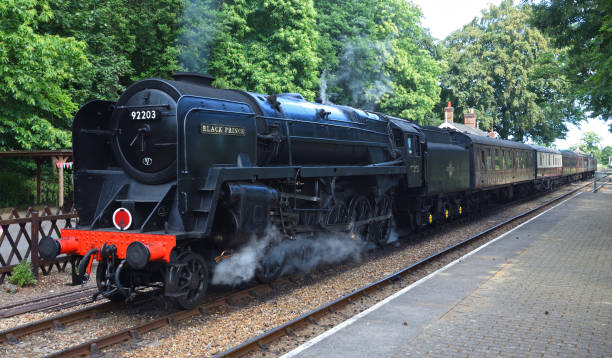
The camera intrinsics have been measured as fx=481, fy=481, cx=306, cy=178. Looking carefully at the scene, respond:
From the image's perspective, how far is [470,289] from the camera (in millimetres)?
7441

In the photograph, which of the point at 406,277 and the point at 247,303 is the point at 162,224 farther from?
the point at 406,277

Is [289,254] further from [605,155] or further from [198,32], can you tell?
[605,155]

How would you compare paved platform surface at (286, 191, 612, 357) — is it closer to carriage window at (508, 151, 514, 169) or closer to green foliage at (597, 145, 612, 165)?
carriage window at (508, 151, 514, 169)

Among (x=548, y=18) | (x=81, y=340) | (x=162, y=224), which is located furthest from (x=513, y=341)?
(x=548, y=18)

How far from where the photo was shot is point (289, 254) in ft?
28.1

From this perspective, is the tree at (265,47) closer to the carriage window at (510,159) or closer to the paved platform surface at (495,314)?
the carriage window at (510,159)

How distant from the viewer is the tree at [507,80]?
46.1 metres

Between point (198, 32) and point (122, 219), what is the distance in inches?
601

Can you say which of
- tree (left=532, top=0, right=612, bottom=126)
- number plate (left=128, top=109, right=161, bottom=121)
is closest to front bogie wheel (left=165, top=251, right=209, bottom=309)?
number plate (left=128, top=109, right=161, bottom=121)

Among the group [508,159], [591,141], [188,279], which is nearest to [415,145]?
[188,279]

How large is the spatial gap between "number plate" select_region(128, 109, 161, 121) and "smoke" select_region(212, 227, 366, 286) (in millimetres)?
2304

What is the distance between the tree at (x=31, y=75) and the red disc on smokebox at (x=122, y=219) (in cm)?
1160

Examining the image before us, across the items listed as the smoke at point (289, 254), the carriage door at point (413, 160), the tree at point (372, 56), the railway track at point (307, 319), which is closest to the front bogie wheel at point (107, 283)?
the smoke at point (289, 254)

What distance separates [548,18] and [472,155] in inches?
210
